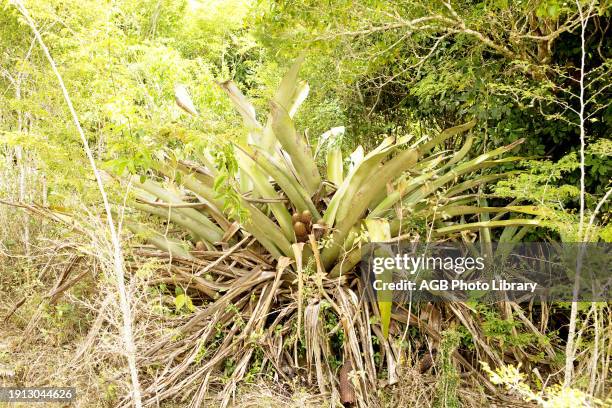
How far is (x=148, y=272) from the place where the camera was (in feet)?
8.10

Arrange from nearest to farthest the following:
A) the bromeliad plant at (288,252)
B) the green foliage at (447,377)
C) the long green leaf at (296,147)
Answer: the green foliage at (447,377)
the bromeliad plant at (288,252)
the long green leaf at (296,147)

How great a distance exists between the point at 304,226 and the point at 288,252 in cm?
15

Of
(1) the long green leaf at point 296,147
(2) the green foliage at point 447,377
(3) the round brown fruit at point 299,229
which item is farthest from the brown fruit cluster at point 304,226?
(2) the green foliage at point 447,377

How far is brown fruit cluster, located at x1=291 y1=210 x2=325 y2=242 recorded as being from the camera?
298 cm

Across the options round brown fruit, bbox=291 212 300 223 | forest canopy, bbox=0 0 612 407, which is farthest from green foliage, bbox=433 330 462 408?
round brown fruit, bbox=291 212 300 223

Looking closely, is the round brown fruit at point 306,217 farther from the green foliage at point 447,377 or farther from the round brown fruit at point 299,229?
the green foliage at point 447,377

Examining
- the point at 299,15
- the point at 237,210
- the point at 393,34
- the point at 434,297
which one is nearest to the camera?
the point at 237,210

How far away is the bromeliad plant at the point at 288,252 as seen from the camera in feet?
8.74

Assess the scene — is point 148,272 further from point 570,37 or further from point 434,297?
point 570,37

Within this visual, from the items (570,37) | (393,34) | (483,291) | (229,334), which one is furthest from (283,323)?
(570,37)

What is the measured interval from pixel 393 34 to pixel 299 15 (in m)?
0.85

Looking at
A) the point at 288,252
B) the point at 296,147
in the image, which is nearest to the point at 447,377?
the point at 288,252

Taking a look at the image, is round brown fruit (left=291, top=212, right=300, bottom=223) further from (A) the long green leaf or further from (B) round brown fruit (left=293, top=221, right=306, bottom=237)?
(A) the long green leaf

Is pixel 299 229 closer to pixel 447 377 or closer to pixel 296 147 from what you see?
pixel 296 147
